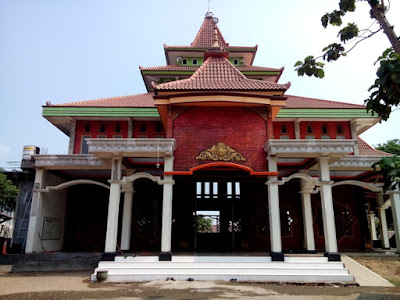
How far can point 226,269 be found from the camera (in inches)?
379

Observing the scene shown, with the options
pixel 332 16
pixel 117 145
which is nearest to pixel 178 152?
pixel 117 145

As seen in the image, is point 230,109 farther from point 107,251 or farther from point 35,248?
point 35,248

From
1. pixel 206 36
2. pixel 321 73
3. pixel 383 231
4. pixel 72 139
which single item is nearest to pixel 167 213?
pixel 321 73

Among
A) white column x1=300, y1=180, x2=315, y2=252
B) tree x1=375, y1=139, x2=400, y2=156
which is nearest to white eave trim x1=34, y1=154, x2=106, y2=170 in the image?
white column x1=300, y1=180, x2=315, y2=252

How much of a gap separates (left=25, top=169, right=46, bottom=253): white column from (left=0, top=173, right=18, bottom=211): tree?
873cm

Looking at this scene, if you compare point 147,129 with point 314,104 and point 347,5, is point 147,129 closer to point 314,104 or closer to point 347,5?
point 314,104

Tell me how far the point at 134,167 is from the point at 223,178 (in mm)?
3743

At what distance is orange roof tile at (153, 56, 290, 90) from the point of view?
36.8 feet

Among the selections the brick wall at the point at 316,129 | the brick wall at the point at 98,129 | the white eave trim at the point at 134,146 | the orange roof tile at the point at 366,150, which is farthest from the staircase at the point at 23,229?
the orange roof tile at the point at 366,150

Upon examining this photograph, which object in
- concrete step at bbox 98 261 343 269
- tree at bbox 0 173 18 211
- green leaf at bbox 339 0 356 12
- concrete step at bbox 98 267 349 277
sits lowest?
concrete step at bbox 98 267 349 277

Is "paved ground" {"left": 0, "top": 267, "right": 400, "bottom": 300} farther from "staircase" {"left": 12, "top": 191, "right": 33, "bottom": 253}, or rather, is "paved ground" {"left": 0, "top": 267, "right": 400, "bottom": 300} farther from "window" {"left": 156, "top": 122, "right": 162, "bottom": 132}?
"window" {"left": 156, "top": 122, "right": 162, "bottom": 132}

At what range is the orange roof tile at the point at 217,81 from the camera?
11.2m

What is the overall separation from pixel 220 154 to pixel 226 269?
3574 mm

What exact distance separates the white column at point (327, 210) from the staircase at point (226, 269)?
1.64 ft
